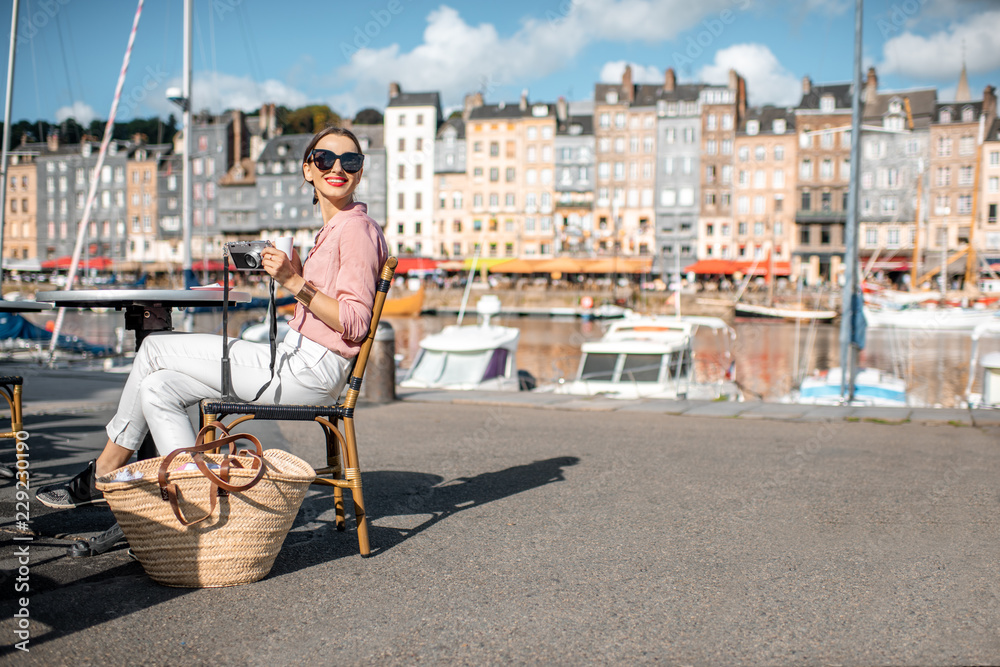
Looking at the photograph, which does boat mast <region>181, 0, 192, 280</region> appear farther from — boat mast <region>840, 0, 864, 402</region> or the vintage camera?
the vintage camera

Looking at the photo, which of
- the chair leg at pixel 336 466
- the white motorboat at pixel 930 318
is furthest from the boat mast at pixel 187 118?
the white motorboat at pixel 930 318

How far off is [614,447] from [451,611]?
3.55 meters

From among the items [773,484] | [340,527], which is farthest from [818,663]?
[773,484]

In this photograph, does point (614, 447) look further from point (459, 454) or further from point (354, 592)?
point (354, 592)

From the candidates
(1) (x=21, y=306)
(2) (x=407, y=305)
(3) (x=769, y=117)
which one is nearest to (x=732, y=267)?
(3) (x=769, y=117)

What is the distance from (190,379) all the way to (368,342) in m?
0.67

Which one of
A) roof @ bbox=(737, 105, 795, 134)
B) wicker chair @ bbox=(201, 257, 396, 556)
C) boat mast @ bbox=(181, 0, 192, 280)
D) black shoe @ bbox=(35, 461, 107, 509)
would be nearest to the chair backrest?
wicker chair @ bbox=(201, 257, 396, 556)

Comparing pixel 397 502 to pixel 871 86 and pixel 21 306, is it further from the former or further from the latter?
pixel 871 86

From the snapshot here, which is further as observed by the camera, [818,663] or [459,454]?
[459,454]

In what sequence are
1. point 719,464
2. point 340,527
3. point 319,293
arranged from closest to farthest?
point 319,293 < point 340,527 < point 719,464

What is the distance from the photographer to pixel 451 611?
9.42ft

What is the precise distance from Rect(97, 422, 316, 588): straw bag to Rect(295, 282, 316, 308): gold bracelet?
1.83ft

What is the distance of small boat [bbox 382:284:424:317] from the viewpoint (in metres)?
57.6

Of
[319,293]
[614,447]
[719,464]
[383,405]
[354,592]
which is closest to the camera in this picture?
[354,592]
